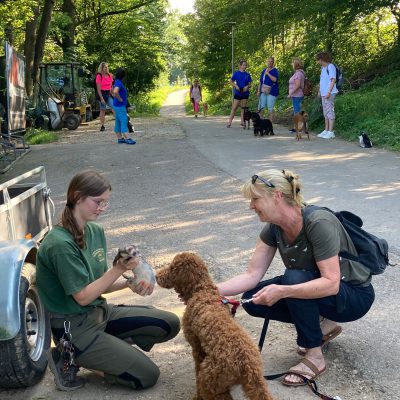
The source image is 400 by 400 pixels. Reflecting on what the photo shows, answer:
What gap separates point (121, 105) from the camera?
43.2 feet

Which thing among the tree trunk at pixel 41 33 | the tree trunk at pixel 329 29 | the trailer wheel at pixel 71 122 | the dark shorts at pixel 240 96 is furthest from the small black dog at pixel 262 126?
the tree trunk at pixel 41 33

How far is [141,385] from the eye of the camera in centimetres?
312

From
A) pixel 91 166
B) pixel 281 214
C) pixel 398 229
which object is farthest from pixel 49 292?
pixel 91 166

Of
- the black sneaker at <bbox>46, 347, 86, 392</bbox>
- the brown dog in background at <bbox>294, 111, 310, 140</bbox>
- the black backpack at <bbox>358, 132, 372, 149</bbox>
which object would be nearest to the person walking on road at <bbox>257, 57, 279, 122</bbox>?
the brown dog in background at <bbox>294, 111, 310, 140</bbox>

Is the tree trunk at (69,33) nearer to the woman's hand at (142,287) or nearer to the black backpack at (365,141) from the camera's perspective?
the black backpack at (365,141)

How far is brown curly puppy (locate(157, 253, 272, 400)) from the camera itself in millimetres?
2518

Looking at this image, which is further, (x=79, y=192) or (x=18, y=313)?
(x=79, y=192)

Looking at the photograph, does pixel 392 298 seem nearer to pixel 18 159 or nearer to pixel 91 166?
pixel 91 166

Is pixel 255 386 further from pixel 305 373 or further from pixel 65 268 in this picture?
pixel 65 268

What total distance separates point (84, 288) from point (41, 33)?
60.1 ft

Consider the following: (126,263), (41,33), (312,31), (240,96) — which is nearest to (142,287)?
(126,263)

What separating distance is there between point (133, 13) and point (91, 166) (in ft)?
76.8

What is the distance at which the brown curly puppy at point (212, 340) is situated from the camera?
8.26ft

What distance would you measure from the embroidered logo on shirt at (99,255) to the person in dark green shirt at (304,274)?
782 millimetres
